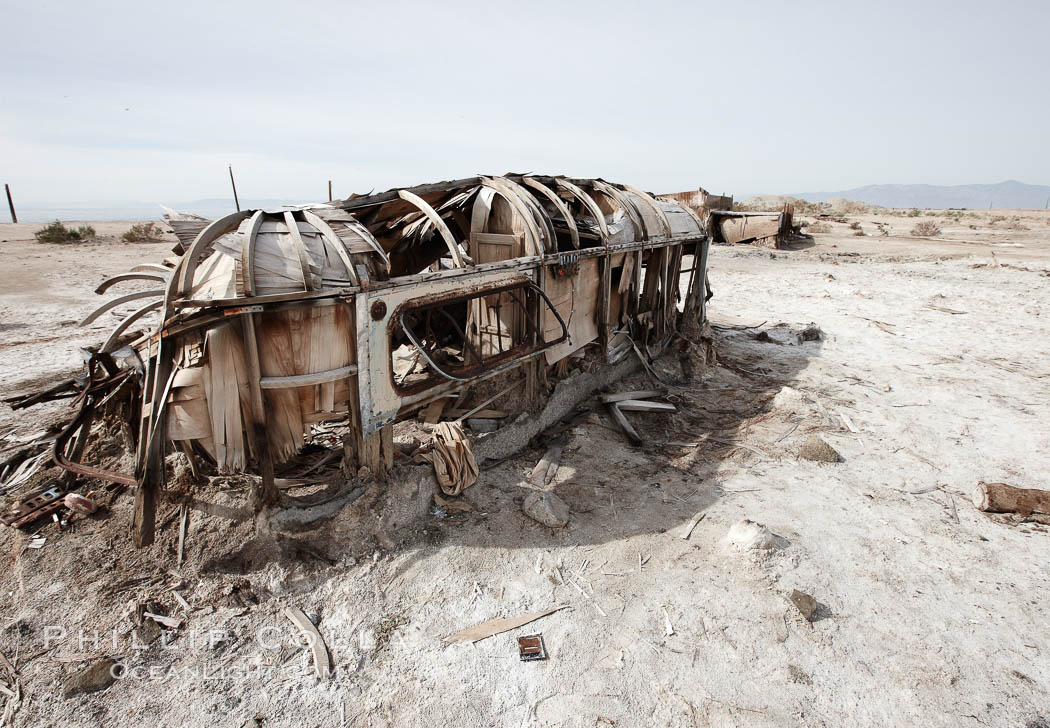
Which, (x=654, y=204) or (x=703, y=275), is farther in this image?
(x=703, y=275)

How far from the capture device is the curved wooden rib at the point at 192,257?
13.5 feet

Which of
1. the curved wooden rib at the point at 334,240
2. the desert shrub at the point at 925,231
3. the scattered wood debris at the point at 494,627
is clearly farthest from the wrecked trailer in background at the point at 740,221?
the scattered wood debris at the point at 494,627

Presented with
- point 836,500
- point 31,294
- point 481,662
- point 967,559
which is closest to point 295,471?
point 481,662

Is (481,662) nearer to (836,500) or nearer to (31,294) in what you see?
(836,500)

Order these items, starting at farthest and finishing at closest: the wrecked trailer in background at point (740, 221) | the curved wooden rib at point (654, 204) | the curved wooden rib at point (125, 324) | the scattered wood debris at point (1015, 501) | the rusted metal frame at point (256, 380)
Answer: the wrecked trailer in background at point (740, 221)
the curved wooden rib at point (654, 204)
the scattered wood debris at point (1015, 501)
the curved wooden rib at point (125, 324)
the rusted metal frame at point (256, 380)

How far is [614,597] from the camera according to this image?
4727 millimetres

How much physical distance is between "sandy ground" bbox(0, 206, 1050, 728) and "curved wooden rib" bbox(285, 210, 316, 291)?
6.98 feet

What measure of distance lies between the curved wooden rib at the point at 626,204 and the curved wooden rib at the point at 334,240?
550 cm

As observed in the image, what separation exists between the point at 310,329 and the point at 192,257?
3.40 ft

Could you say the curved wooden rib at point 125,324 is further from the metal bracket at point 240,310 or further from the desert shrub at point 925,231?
the desert shrub at point 925,231

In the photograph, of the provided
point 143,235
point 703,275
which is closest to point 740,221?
point 703,275

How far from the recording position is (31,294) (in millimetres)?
14906

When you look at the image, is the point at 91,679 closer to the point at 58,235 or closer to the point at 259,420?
the point at 259,420

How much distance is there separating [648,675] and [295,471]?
384cm
